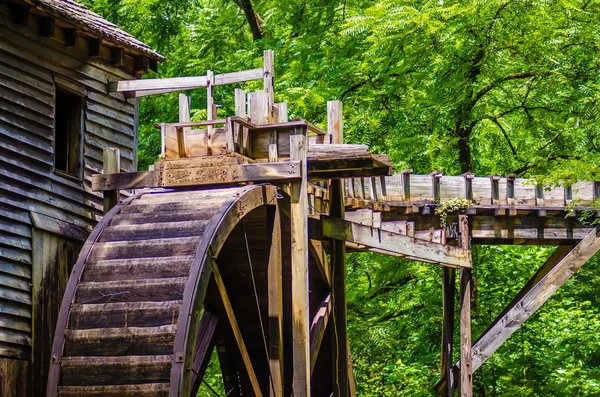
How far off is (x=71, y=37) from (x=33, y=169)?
2046mm

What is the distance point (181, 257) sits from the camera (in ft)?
36.9

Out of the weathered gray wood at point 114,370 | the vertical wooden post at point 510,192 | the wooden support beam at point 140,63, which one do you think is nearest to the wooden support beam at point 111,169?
the weathered gray wood at point 114,370

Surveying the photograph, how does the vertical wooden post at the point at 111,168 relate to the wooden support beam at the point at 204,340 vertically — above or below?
above

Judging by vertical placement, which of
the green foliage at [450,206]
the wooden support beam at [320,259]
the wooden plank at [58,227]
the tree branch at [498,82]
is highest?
the tree branch at [498,82]

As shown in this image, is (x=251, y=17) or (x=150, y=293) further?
(x=251, y=17)

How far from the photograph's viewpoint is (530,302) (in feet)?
57.1

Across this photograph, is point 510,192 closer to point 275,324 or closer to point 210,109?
point 210,109

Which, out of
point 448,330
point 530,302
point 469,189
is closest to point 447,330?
point 448,330

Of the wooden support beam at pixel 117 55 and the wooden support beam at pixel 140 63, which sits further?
the wooden support beam at pixel 140 63

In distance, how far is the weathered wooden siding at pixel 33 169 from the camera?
1374 cm

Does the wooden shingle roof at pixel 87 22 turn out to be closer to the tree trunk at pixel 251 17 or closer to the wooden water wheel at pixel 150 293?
the wooden water wheel at pixel 150 293

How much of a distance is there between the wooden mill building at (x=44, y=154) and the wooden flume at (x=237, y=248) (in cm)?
95

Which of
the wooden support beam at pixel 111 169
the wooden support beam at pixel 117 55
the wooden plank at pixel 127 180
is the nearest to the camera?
the wooden plank at pixel 127 180

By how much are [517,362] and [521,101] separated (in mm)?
4855
